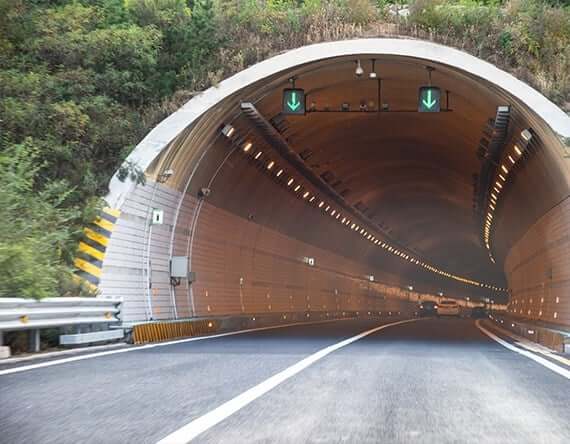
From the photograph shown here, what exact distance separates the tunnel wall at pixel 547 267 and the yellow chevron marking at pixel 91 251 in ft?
40.5

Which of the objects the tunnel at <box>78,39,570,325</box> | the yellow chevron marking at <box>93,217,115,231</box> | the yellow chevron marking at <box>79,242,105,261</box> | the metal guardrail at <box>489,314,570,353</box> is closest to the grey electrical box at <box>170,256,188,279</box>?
the tunnel at <box>78,39,570,325</box>

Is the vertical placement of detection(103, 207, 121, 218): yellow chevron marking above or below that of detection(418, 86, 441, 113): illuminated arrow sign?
below

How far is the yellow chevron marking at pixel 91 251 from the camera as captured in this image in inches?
867

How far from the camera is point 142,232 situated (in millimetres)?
24406

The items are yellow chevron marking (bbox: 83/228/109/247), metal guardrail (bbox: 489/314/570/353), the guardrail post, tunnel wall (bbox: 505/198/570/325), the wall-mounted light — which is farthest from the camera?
tunnel wall (bbox: 505/198/570/325)

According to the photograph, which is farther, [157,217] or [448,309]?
[448,309]

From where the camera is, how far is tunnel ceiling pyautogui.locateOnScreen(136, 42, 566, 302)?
83.2 feet

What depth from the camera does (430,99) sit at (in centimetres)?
2536

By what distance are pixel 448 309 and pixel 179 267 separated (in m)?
49.1

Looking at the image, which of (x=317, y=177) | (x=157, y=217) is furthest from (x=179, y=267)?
(x=317, y=177)

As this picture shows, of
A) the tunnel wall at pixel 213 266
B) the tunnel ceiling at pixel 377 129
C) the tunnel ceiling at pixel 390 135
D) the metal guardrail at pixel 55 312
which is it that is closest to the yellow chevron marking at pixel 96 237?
the tunnel wall at pixel 213 266

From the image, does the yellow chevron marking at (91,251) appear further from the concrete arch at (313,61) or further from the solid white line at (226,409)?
the solid white line at (226,409)

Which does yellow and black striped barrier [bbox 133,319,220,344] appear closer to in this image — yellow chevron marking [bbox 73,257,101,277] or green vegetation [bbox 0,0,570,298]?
yellow chevron marking [bbox 73,257,101,277]

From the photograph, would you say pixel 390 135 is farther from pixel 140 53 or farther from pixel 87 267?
pixel 87 267
